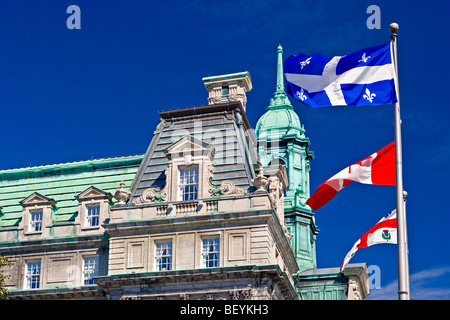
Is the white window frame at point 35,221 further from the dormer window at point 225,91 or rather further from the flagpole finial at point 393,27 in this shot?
the flagpole finial at point 393,27

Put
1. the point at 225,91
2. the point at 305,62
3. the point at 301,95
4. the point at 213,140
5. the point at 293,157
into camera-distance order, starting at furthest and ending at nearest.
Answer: the point at 293,157 < the point at 225,91 < the point at 213,140 < the point at 305,62 < the point at 301,95

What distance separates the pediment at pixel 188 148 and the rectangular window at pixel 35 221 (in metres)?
9.43

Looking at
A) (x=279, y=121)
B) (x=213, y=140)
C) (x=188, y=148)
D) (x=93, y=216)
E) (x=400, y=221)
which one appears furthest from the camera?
(x=279, y=121)

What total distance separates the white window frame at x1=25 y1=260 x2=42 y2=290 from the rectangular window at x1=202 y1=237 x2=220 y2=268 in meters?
10.9

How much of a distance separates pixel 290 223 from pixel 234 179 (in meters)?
18.9

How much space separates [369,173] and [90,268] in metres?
25.6

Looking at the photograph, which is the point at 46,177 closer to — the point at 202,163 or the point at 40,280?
the point at 40,280

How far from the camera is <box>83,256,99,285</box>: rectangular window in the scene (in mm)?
52281

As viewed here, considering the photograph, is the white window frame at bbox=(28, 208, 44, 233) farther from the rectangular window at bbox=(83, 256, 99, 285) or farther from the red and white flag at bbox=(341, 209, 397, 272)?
the red and white flag at bbox=(341, 209, 397, 272)

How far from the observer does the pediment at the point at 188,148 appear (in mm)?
51062

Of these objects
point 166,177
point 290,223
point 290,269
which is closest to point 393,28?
point 166,177

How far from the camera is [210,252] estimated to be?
48.7 metres

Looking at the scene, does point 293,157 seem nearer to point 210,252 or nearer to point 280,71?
point 280,71

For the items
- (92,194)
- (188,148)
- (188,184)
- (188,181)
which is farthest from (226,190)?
(92,194)
